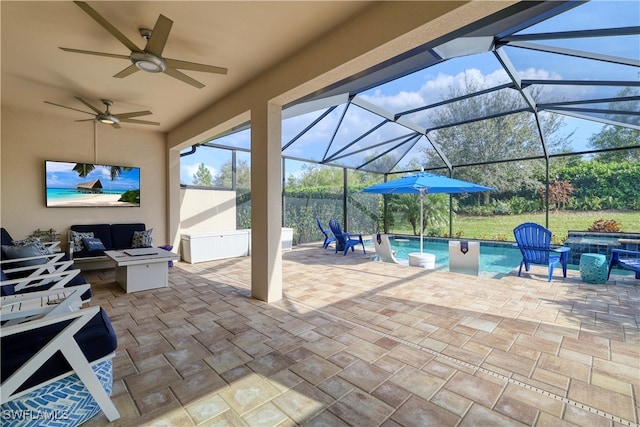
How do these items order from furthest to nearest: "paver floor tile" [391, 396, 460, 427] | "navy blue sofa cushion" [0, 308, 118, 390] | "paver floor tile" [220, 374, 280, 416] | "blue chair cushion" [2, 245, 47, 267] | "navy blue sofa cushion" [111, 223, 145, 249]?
"navy blue sofa cushion" [111, 223, 145, 249], "blue chair cushion" [2, 245, 47, 267], "paver floor tile" [220, 374, 280, 416], "paver floor tile" [391, 396, 460, 427], "navy blue sofa cushion" [0, 308, 118, 390]

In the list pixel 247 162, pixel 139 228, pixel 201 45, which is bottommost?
pixel 139 228

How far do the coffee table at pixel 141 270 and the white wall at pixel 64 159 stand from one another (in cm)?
190

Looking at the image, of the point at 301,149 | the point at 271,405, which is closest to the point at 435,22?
the point at 271,405

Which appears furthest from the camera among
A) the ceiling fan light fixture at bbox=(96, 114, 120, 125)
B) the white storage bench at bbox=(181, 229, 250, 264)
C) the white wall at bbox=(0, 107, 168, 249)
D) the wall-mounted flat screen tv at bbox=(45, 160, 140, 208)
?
the white storage bench at bbox=(181, 229, 250, 264)

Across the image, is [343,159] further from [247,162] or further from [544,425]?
[544,425]

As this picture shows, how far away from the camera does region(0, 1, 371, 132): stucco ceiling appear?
247 centimetres

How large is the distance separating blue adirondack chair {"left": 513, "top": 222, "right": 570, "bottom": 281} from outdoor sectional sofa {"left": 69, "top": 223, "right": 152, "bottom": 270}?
23.1 feet

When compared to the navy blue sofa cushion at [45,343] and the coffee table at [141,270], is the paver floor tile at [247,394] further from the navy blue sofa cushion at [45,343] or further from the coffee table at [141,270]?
the coffee table at [141,270]

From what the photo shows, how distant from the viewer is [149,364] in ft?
7.23

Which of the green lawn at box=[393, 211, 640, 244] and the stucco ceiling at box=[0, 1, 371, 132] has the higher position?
the stucco ceiling at box=[0, 1, 371, 132]

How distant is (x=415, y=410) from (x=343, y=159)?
25.7ft

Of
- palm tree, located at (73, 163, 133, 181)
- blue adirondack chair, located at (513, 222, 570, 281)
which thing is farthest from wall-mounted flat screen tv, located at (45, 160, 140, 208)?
blue adirondack chair, located at (513, 222, 570, 281)

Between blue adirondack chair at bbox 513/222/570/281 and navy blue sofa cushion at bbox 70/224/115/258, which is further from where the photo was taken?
navy blue sofa cushion at bbox 70/224/115/258

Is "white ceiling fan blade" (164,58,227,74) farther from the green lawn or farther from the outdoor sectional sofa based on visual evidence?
the green lawn
